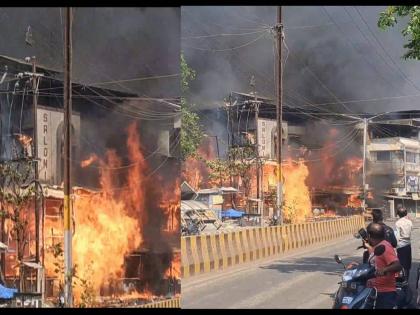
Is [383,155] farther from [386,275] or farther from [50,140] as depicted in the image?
[50,140]

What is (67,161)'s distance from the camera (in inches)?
152

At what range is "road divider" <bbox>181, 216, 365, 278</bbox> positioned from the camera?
3.89 metres

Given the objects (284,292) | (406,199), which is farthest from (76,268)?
(406,199)

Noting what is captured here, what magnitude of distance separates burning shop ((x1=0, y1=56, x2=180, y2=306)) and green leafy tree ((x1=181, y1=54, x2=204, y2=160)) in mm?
58

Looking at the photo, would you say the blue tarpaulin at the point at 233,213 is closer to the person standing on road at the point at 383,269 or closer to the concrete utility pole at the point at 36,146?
the person standing on road at the point at 383,269

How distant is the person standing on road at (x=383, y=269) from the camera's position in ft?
12.6

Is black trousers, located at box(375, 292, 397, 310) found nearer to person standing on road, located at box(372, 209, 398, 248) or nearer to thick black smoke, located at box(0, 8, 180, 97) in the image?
person standing on road, located at box(372, 209, 398, 248)

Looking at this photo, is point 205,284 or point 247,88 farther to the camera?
point 247,88

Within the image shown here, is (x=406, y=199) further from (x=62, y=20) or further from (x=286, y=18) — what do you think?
(x=62, y=20)

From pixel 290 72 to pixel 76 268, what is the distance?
2.08 m

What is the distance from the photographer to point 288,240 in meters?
4.09

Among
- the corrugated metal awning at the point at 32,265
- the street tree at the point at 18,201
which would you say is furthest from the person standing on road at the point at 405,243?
the street tree at the point at 18,201

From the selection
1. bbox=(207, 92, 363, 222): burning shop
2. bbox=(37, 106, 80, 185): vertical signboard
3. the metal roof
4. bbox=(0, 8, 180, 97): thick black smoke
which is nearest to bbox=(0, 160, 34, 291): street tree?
bbox=(37, 106, 80, 185): vertical signboard

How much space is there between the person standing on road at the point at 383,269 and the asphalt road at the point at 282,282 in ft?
0.53
